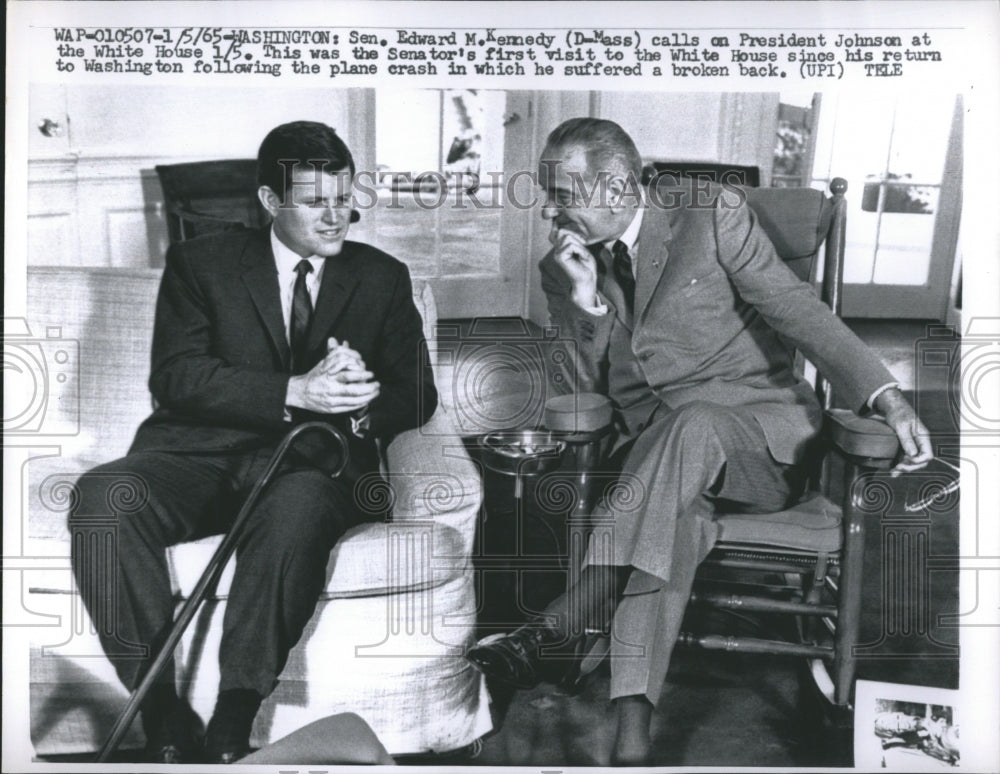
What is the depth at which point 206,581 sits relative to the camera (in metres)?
1.99

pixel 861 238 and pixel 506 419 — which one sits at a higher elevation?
pixel 861 238

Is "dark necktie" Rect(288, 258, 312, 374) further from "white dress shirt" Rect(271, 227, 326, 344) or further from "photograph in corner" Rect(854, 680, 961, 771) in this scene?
"photograph in corner" Rect(854, 680, 961, 771)

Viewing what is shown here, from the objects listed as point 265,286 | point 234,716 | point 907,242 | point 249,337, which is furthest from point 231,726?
point 907,242

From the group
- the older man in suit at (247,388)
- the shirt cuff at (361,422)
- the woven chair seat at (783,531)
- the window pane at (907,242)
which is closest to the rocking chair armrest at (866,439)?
the woven chair seat at (783,531)

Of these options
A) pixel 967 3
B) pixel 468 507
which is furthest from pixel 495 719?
pixel 967 3

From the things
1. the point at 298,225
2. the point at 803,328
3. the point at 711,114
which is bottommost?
the point at 803,328

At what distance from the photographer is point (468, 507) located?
2062mm

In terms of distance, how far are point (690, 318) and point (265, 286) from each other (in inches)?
34.3

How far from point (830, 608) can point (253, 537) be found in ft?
3.83

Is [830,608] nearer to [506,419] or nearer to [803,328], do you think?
[803,328]

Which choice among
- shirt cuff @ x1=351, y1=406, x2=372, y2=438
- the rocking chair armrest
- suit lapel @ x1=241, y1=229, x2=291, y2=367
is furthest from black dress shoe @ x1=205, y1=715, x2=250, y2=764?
the rocking chair armrest

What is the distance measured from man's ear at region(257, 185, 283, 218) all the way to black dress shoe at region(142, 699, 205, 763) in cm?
102

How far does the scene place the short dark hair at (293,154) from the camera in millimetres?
2045

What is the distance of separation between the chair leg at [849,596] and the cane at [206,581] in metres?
1.01
